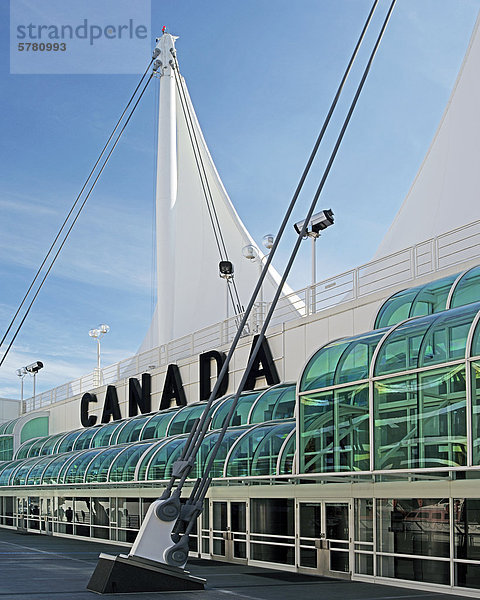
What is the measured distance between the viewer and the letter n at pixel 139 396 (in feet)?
112

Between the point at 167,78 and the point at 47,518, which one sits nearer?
the point at 47,518

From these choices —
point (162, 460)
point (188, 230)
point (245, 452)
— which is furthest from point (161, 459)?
point (188, 230)

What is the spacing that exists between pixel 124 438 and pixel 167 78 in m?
25.5

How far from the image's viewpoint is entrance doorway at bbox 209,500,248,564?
72.7 ft

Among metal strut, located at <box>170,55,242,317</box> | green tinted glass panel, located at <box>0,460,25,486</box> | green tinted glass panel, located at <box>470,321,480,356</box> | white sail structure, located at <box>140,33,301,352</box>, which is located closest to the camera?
green tinted glass panel, located at <box>470,321,480,356</box>

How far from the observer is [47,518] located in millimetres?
36562

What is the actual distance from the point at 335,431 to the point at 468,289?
5.27 m

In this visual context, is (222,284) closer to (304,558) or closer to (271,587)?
(304,558)

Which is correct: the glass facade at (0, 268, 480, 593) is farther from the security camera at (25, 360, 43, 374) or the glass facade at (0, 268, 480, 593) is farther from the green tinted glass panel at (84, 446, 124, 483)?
the security camera at (25, 360, 43, 374)

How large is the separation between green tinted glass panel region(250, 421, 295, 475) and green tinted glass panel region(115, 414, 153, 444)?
11320 millimetres

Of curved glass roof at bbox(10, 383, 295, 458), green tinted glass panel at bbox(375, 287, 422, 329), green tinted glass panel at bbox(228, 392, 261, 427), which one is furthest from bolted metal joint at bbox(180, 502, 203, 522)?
green tinted glass panel at bbox(228, 392, 261, 427)

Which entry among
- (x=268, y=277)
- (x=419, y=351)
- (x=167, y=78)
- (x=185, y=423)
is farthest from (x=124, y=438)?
(x=167, y=78)

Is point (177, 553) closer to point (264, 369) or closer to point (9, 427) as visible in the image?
point (264, 369)

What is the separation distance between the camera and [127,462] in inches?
1065
